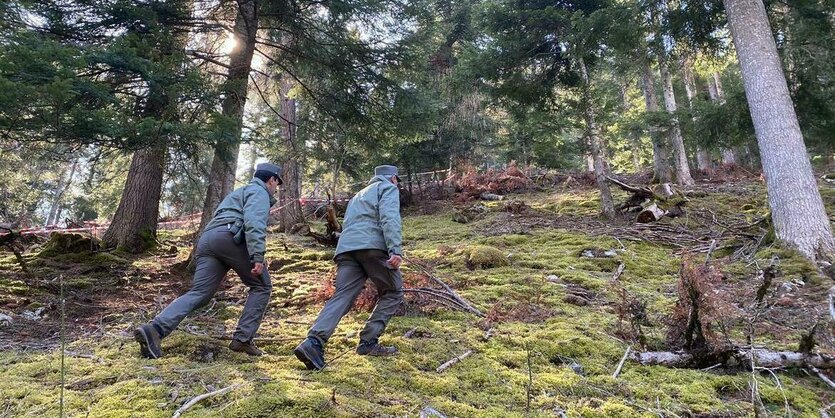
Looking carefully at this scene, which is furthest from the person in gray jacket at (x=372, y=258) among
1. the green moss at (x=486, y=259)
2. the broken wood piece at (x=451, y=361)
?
the green moss at (x=486, y=259)

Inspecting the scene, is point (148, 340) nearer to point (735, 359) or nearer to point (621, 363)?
point (621, 363)

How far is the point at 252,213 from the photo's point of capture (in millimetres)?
3672

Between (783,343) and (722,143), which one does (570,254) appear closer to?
(783,343)

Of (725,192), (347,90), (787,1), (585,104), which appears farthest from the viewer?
(725,192)

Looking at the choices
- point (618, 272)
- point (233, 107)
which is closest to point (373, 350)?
point (618, 272)

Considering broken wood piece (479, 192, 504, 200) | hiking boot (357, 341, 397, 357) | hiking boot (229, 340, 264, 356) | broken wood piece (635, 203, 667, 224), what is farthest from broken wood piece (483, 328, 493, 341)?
broken wood piece (479, 192, 504, 200)

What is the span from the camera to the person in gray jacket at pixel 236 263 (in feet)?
11.6

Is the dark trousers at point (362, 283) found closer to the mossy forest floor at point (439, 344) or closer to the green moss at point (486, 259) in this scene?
the mossy forest floor at point (439, 344)

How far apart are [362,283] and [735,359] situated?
2860 mm

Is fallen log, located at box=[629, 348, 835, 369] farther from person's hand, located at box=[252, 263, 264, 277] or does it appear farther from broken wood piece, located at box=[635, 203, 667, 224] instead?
broken wood piece, located at box=[635, 203, 667, 224]

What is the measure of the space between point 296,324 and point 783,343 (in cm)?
429

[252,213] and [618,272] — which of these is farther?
[618,272]

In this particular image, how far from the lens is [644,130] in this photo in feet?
35.1

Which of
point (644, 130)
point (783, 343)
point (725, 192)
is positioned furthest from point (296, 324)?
point (725, 192)
